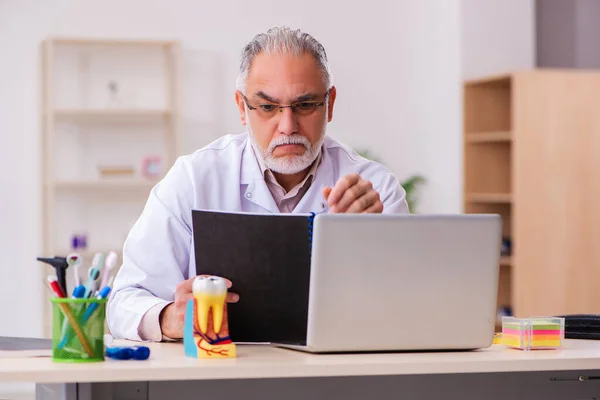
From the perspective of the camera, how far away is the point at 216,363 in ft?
5.19

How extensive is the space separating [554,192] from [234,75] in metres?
2.06

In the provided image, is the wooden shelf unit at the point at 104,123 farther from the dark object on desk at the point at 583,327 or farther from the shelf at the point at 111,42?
the dark object on desk at the point at 583,327

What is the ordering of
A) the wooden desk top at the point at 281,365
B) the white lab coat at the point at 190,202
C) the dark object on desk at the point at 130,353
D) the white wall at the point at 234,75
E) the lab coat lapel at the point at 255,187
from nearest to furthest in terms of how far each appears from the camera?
the wooden desk top at the point at 281,365
the dark object on desk at the point at 130,353
the white lab coat at the point at 190,202
the lab coat lapel at the point at 255,187
the white wall at the point at 234,75

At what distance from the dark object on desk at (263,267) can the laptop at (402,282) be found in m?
0.06

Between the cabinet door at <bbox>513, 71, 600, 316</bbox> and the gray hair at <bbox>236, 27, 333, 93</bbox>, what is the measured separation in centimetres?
345

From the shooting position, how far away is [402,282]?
1684mm

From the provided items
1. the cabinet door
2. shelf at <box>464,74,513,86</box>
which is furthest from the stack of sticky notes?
shelf at <box>464,74,513,86</box>

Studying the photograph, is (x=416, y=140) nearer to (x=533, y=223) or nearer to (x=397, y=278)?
(x=533, y=223)

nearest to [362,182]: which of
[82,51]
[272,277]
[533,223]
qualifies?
[272,277]

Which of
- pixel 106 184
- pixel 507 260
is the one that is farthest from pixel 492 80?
pixel 106 184

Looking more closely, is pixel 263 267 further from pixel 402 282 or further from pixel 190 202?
pixel 190 202

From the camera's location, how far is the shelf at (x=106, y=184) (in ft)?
18.5

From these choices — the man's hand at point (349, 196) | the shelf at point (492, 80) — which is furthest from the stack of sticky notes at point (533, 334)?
the shelf at point (492, 80)

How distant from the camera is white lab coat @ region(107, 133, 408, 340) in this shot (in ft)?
7.45
